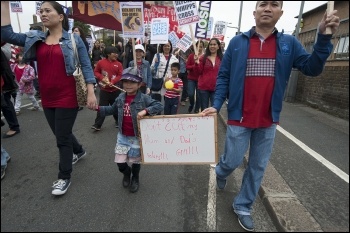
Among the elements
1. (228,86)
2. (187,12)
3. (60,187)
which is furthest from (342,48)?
(60,187)

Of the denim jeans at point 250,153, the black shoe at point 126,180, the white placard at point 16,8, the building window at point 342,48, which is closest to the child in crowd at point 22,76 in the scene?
the black shoe at point 126,180

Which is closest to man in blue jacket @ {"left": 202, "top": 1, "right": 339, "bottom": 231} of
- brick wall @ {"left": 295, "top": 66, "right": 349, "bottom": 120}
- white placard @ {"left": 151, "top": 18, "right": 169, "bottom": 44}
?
white placard @ {"left": 151, "top": 18, "right": 169, "bottom": 44}

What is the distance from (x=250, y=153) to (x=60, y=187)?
2072 millimetres

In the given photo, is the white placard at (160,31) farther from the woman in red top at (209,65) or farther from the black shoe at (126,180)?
the black shoe at (126,180)

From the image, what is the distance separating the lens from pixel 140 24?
4852mm

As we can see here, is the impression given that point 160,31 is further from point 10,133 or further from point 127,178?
point 127,178

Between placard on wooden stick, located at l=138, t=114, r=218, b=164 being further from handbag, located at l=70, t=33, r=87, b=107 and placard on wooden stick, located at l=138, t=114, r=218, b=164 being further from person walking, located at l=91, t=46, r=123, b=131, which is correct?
person walking, located at l=91, t=46, r=123, b=131

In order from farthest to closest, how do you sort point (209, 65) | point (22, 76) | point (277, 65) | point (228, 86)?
point (22, 76) → point (209, 65) → point (228, 86) → point (277, 65)

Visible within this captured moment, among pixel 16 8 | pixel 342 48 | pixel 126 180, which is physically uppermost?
pixel 16 8

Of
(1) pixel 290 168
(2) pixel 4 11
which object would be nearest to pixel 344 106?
(1) pixel 290 168

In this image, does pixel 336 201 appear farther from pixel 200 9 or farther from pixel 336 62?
pixel 336 62

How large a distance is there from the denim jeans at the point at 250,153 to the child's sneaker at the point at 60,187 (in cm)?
179

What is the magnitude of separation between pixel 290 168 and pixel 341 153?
1.19 meters

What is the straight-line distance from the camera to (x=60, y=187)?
2.93 metres
